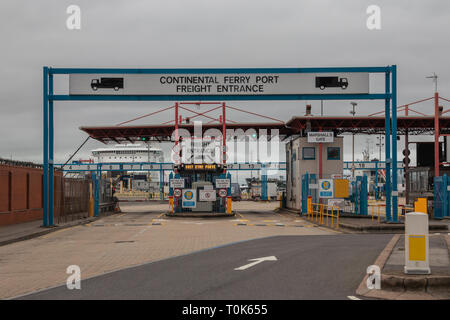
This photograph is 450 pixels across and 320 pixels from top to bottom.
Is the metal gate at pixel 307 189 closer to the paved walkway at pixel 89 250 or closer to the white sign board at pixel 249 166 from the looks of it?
the paved walkway at pixel 89 250

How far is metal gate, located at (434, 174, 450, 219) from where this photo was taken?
28.1 m

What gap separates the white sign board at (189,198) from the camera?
34.3 meters

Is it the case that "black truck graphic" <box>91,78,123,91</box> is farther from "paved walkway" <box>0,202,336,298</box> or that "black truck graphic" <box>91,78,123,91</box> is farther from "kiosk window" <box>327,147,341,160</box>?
"kiosk window" <box>327,147,341,160</box>

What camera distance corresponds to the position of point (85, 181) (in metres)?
32.8

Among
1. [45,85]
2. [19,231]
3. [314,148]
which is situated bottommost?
[19,231]

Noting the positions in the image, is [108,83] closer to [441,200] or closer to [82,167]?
[441,200]

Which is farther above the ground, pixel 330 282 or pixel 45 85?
pixel 45 85

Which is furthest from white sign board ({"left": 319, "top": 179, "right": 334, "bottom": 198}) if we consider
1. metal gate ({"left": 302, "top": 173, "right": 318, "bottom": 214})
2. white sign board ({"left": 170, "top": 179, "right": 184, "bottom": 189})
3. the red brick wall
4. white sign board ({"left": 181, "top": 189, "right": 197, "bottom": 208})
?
the red brick wall

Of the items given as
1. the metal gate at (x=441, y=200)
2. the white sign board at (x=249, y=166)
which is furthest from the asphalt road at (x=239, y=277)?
the white sign board at (x=249, y=166)

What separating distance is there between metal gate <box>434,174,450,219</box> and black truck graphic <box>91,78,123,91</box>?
16.9m

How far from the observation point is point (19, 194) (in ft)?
85.5
